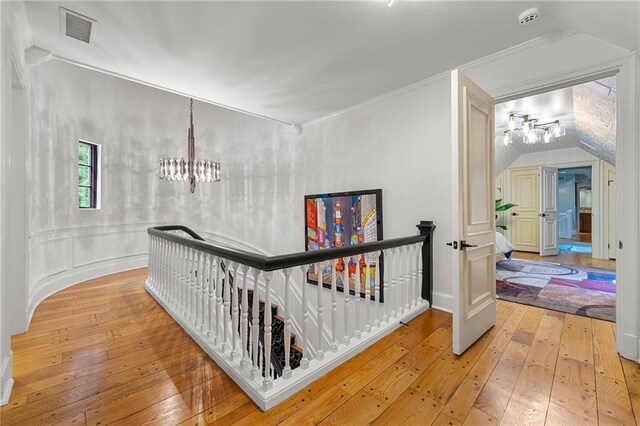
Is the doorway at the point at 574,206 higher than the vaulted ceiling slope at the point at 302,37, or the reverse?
the vaulted ceiling slope at the point at 302,37

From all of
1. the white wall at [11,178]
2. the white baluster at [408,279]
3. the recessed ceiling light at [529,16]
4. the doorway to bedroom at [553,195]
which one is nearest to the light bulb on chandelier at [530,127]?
the doorway to bedroom at [553,195]

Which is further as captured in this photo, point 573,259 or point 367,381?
point 573,259

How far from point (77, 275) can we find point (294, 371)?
4244mm

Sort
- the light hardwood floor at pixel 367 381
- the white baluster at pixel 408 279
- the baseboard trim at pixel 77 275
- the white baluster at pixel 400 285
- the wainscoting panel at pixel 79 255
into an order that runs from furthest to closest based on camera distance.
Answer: the wainscoting panel at pixel 79 255, the baseboard trim at pixel 77 275, the white baluster at pixel 408 279, the white baluster at pixel 400 285, the light hardwood floor at pixel 367 381

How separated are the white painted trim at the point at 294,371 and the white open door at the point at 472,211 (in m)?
0.62

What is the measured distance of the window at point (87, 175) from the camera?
4.48 m

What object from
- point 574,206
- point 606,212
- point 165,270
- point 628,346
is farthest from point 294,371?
point 574,206

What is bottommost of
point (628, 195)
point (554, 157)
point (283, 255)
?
point (283, 255)

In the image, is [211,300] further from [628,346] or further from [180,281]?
[628,346]

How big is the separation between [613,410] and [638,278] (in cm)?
97

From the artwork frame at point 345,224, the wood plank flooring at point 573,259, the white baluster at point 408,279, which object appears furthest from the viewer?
the wood plank flooring at point 573,259

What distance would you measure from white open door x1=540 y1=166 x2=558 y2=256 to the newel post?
4.99m

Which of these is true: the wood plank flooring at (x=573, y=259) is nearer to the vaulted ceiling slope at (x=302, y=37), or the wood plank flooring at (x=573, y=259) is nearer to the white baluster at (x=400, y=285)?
the white baluster at (x=400, y=285)

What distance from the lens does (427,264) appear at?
9.61ft
